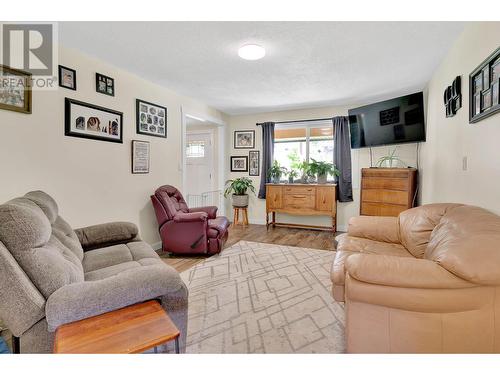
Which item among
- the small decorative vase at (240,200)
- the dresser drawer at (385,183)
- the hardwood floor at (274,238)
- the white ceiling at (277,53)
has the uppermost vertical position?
the white ceiling at (277,53)

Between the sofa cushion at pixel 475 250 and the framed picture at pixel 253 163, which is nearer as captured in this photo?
the sofa cushion at pixel 475 250

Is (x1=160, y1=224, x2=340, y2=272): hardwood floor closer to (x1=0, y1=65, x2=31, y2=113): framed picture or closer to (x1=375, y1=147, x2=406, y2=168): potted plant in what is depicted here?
(x1=375, y1=147, x2=406, y2=168): potted plant

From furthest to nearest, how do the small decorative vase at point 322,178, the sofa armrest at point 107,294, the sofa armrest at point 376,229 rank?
the small decorative vase at point 322,178, the sofa armrest at point 376,229, the sofa armrest at point 107,294

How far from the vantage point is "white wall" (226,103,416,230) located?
4.47 metres

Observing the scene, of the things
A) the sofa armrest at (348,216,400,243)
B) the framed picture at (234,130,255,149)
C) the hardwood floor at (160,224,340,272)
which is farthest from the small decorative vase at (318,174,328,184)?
the sofa armrest at (348,216,400,243)

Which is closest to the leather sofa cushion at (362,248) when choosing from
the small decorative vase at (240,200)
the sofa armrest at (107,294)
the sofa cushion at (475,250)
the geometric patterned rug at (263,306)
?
the geometric patterned rug at (263,306)

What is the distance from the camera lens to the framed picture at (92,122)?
2.52 meters

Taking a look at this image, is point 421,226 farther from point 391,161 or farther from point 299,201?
point 299,201

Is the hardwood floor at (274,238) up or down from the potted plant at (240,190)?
down

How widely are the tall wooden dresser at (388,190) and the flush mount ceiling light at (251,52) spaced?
243cm

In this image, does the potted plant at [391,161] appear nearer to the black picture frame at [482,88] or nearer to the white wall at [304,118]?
the white wall at [304,118]

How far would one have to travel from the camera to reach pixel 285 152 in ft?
17.4
